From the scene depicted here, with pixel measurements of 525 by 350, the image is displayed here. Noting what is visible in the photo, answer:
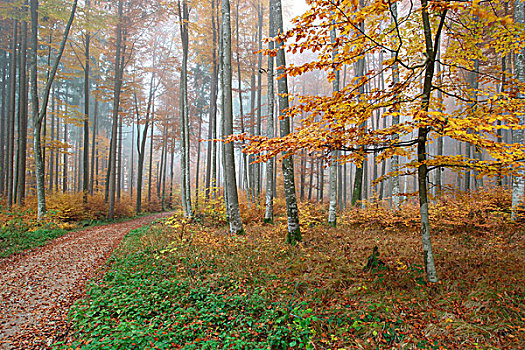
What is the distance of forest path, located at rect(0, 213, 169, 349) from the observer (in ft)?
13.3

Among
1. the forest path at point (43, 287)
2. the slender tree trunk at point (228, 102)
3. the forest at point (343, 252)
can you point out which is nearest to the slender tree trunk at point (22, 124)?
the forest at point (343, 252)

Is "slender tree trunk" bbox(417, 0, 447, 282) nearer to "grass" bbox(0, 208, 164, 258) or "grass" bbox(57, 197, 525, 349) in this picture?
"grass" bbox(57, 197, 525, 349)

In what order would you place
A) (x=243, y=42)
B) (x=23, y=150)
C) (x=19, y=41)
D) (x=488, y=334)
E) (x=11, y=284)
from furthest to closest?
(x=243, y=42) → (x=19, y=41) → (x=23, y=150) → (x=11, y=284) → (x=488, y=334)

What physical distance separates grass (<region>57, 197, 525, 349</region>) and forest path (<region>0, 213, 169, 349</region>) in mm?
419

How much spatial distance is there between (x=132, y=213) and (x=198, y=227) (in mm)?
10349

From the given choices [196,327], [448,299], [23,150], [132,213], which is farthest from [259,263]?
[132,213]

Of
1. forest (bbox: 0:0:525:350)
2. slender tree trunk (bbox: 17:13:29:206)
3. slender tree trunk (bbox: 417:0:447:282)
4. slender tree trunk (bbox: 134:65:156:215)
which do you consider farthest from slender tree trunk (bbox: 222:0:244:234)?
slender tree trunk (bbox: 134:65:156:215)

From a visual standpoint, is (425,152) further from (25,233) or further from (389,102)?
(25,233)

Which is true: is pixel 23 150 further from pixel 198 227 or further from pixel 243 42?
pixel 243 42

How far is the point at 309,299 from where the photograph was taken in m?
4.21

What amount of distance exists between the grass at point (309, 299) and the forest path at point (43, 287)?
42cm

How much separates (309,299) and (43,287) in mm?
6028

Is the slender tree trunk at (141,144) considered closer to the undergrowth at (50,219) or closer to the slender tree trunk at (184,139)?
the undergrowth at (50,219)

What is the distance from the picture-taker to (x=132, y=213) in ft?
57.4
